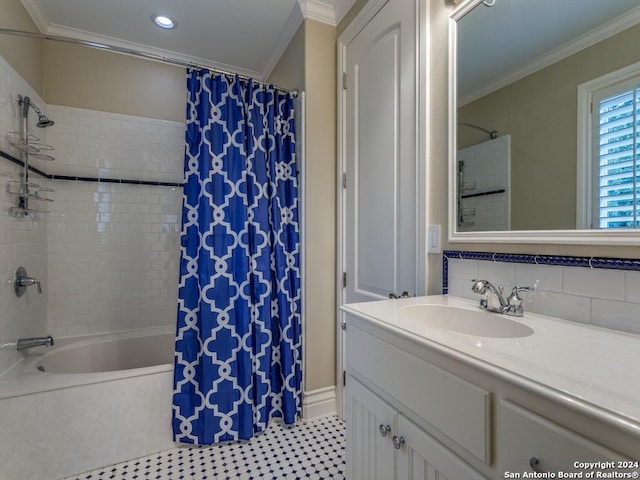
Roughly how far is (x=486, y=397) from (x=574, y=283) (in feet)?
1.76

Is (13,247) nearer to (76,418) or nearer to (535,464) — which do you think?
(76,418)

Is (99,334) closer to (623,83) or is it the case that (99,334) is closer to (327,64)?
Answer: (327,64)

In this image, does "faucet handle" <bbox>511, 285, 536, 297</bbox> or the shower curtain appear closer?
"faucet handle" <bbox>511, 285, 536, 297</bbox>

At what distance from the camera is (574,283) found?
882 mm

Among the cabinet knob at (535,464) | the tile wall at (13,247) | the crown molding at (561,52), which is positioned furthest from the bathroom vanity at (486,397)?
the tile wall at (13,247)

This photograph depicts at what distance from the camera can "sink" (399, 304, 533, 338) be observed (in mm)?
914

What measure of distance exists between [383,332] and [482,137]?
2.80 feet

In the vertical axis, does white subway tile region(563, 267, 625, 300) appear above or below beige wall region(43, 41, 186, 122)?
below

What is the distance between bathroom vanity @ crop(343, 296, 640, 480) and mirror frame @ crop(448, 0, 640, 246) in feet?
0.80

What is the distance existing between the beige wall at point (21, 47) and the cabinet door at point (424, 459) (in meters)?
2.56

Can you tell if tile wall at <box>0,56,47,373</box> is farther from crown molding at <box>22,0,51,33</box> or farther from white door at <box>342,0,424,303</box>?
white door at <box>342,0,424,303</box>

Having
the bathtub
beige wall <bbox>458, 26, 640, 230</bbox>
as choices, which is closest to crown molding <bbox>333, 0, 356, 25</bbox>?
beige wall <bbox>458, 26, 640, 230</bbox>

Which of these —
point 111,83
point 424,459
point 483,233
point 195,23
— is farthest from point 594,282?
point 111,83

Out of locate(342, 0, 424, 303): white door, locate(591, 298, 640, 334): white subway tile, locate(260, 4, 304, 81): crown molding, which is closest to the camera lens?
locate(591, 298, 640, 334): white subway tile
